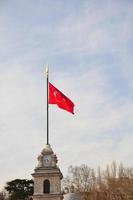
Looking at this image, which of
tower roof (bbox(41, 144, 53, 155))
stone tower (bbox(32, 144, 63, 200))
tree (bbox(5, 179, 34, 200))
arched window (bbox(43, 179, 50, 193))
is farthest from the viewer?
tree (bbox(5, 179, 34, 200))

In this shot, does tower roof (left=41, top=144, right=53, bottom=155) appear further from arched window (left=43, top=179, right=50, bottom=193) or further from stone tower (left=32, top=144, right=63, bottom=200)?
arched window (left=43, top=179, right=50, bottom=193)

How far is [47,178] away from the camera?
1387 inches

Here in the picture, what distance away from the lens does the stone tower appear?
34.7 meters

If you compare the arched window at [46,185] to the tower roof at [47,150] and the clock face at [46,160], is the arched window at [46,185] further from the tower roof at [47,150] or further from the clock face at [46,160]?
the tower roof at [47,150]

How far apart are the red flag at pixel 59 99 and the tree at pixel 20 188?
68.8 feet

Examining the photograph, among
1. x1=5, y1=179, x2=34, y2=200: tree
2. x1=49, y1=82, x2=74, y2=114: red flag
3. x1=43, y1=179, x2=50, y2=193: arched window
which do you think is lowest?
x1=43, y1=179, x2=50, y2=193: arched window

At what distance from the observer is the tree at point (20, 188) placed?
51500 mm

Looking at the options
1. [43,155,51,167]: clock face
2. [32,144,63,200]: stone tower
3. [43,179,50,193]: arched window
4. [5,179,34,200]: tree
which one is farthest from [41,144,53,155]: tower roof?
[5,179,34,200]: tree

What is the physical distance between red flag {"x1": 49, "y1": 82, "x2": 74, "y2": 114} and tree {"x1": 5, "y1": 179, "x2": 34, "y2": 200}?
68.8 feet

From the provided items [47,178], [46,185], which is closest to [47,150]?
[47,178]

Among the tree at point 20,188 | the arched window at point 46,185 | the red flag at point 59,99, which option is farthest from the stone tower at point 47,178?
the tree at point 20,188

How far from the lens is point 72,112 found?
1293 inches

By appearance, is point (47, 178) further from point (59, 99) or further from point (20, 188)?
point (20, 188)

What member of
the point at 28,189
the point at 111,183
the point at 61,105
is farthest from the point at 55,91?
the point at 111,183
